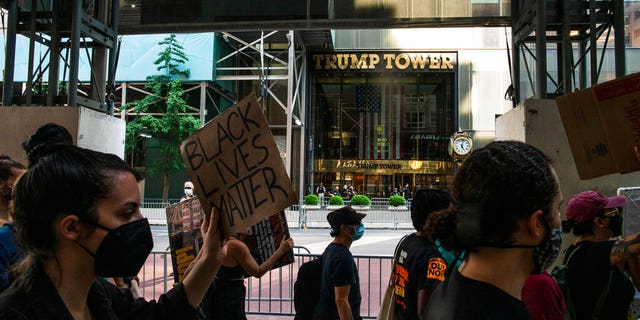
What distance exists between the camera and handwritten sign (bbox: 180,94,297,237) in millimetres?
1926

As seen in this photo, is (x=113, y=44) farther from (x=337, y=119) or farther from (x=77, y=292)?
(x=337, y=119)

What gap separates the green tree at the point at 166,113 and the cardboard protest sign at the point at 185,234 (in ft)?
84.3

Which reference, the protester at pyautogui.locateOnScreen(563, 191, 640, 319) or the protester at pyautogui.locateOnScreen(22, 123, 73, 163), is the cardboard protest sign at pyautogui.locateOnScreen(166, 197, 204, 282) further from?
the protester at pyautogui.locateOnScreen(563, 191, 640, 319)

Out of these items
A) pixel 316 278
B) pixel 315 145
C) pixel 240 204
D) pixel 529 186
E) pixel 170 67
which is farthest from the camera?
pixel 315 145

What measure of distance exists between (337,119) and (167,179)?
42.1ft

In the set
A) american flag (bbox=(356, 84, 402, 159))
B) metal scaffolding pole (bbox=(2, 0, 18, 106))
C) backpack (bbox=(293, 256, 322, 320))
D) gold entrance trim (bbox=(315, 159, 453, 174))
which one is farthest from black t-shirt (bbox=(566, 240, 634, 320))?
american flag (bbox=(356, 84, 402, 159))

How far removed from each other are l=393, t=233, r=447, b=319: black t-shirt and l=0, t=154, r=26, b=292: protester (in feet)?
7.26

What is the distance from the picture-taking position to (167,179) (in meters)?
30.0

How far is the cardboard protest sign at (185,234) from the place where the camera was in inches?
140

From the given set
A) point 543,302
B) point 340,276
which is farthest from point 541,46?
point 543,302

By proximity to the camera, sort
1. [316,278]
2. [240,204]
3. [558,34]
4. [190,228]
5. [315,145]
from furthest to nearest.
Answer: [315,145]
[558,34]
[316,278]
[190,228]
[240,204]

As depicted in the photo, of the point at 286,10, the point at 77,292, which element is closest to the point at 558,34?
the point at 286,10

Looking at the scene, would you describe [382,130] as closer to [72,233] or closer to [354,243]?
[354,243]

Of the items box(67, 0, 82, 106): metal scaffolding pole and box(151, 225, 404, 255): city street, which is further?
box(151, 225, 404, 255): city street
